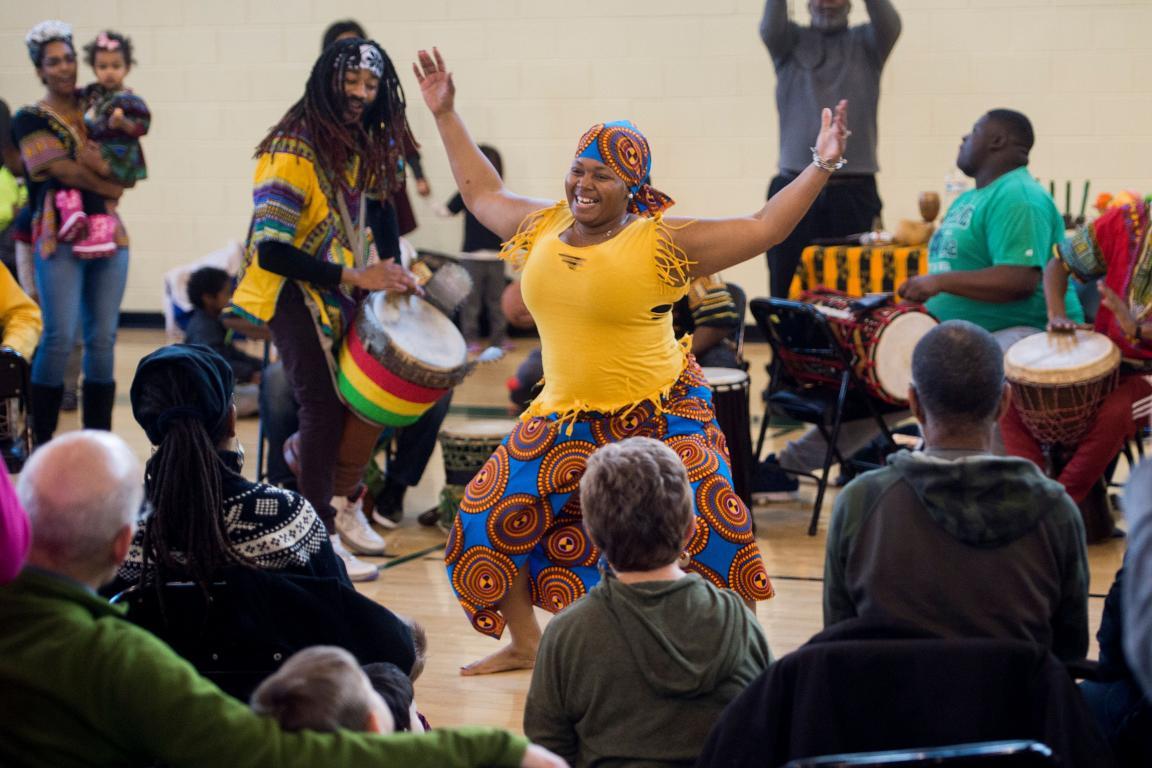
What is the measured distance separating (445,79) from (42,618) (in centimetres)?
237

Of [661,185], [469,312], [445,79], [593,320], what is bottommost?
[469,312]

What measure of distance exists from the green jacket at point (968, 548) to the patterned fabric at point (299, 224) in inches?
104

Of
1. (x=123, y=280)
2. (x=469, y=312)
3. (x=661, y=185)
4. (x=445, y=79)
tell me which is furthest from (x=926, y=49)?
(x=445, y=79)

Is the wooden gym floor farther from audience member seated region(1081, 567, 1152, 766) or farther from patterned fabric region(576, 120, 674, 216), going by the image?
audience member seated region(1081, 567, 1152, 766)

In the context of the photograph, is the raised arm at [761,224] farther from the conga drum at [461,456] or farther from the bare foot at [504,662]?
the conga drum at [461,456]

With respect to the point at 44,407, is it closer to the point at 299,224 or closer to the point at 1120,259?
the point at 299,224

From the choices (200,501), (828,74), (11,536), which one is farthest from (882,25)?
(11,536)

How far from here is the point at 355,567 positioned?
15.0 feet

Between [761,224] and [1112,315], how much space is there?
1987 mm

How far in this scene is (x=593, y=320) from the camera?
132 inches

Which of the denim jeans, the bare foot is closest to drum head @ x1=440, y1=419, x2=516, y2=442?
the bare foot

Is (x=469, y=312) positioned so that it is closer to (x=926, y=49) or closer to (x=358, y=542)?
(x=926, y=49)

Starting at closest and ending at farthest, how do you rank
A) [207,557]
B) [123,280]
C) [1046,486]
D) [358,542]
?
[1046,486] < [207,557] < [358,542] < [123,280]

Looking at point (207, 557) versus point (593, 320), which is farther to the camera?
point (593, 320)
